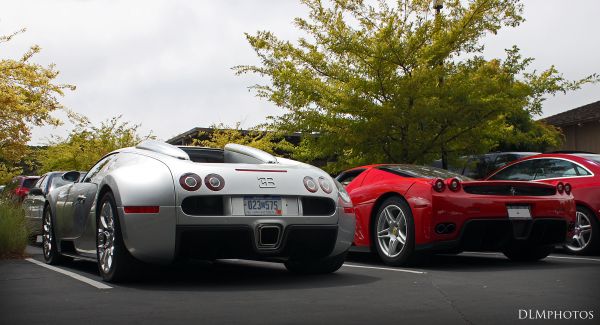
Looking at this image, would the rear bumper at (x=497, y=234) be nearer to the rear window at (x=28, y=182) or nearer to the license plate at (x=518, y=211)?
the license plate at (x=518, y=211)

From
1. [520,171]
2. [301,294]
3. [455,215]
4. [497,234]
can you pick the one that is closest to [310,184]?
[301,294]

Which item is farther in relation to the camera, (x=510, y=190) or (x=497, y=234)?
(x=510, y=190)

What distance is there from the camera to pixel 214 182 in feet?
21.0

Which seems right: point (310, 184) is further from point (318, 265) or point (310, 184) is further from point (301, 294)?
point (301, 294)

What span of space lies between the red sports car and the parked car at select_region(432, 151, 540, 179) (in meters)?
6.23

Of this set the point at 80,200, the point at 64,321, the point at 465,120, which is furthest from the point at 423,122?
the point at 64,321

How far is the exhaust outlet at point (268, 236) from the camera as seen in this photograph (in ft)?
21.2

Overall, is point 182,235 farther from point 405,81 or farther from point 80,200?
point 405,81

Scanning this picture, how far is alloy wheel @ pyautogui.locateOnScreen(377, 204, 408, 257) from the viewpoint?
8203 millimetres

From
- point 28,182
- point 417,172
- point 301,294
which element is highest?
point 28,182

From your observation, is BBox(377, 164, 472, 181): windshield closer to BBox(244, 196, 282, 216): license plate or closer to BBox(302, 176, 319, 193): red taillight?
BBox(302, 176, 319, 193): red taillight

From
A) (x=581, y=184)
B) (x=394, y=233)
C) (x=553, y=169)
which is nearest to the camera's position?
(x=394, y=233)

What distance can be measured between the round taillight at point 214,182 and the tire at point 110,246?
0.84 metres

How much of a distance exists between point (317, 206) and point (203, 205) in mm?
1048
